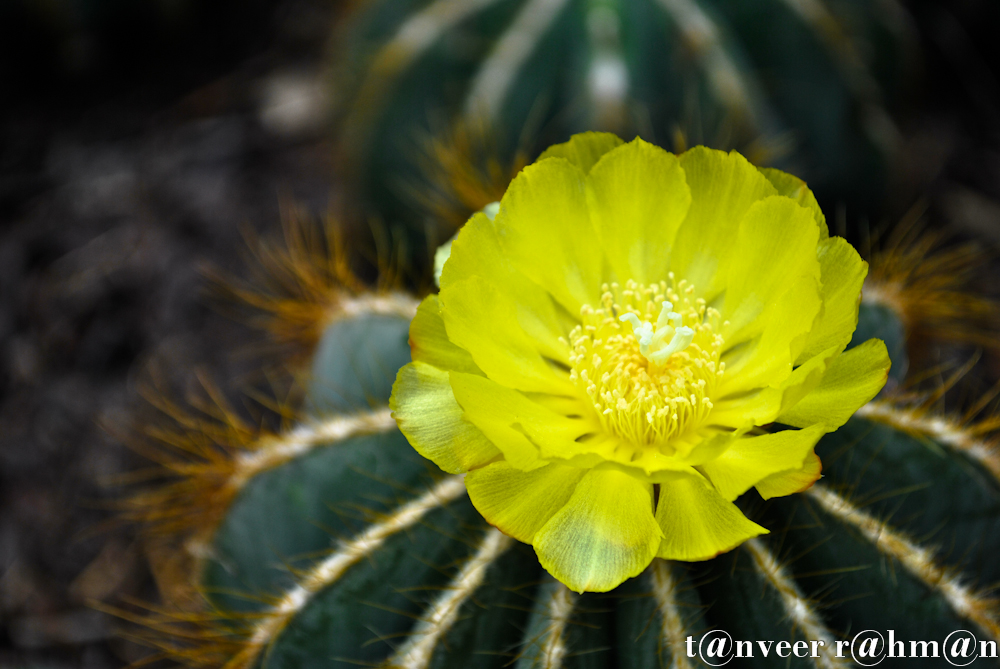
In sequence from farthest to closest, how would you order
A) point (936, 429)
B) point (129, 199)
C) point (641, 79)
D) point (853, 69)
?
point (129, 199), point (853, 69), point (641, 79), point (936, 429)

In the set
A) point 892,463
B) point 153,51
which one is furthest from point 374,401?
point 153,51

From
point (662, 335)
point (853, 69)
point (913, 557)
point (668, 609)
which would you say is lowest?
point (913, 557)

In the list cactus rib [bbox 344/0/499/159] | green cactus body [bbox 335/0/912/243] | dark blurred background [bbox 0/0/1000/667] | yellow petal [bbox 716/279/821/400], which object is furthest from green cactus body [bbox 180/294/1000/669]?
dark blurred background [bbox 0/0/1000/667]

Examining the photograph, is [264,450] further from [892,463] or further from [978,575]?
[978,575]

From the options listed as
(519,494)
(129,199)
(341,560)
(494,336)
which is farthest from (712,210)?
(129,199)

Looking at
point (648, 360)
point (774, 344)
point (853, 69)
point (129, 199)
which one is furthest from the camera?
point (129, 199)

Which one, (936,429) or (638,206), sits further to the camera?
(936,429)

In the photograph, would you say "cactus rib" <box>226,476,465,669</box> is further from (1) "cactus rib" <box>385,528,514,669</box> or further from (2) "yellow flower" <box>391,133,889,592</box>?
(2) "yellow flower" <box>391,133,889,592</box>

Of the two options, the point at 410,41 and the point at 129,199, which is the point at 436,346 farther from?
the point at 129,199

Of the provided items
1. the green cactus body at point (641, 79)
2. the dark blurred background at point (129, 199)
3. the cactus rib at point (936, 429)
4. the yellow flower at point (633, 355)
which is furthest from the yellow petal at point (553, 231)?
the dark blurred background at point (129, 199)
